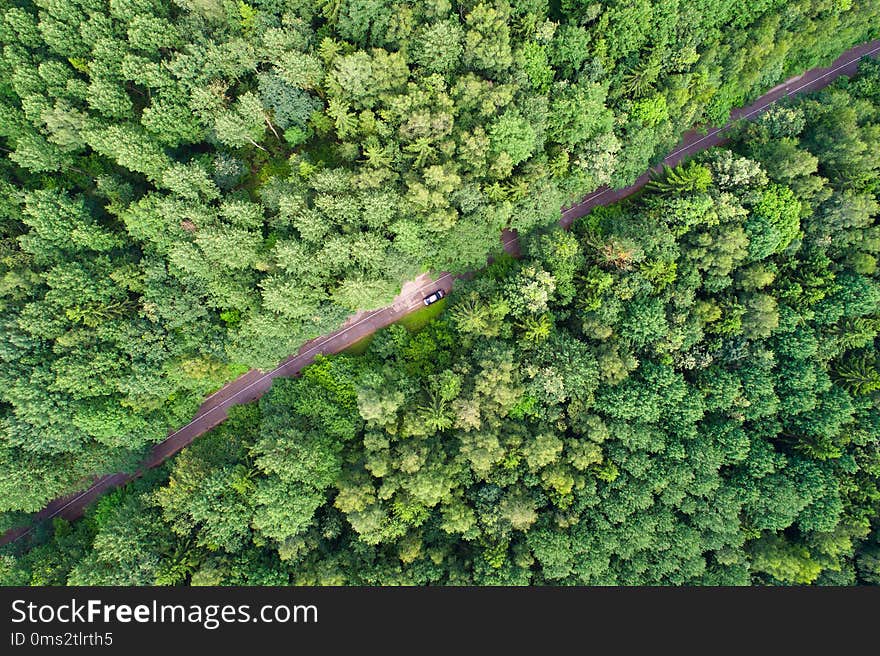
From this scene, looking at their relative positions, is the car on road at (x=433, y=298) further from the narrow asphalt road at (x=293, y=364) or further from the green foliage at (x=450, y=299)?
the green foliage at (x=450, y=299)

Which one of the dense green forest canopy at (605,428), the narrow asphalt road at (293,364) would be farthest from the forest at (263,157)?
the dense green forest canopy at (605,428)

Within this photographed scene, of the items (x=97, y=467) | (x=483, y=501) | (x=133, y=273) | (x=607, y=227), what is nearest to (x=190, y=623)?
(x=97, y=467)

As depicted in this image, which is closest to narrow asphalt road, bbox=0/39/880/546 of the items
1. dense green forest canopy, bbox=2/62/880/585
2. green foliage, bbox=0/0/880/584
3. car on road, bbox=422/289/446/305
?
car on road, bbox=422/289/446/305

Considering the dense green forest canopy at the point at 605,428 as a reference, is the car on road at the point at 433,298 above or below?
above

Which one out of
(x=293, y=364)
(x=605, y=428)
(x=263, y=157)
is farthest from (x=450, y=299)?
(x=263, y=157)

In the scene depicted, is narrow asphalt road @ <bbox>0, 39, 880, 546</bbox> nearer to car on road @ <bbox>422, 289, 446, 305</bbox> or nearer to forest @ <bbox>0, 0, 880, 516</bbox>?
car on road @ <bbox>422, 289, 446, 305</bbox>

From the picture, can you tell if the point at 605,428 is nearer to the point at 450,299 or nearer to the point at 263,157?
the point at 450,299
